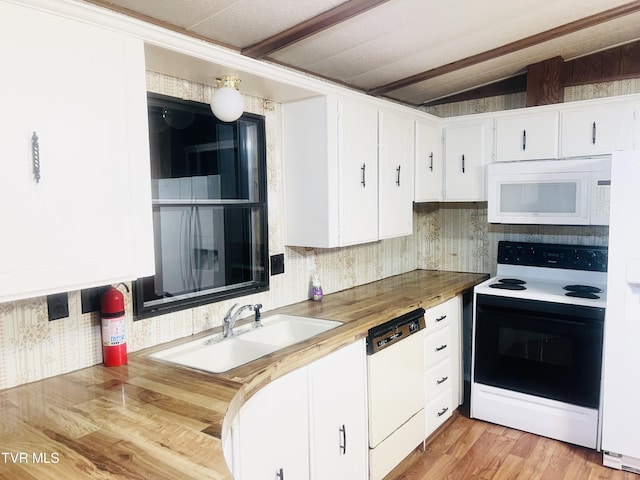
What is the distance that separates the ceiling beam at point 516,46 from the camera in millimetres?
2475

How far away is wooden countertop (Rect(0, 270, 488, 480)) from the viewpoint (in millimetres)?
1092

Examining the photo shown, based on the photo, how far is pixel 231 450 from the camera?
1.52 meters

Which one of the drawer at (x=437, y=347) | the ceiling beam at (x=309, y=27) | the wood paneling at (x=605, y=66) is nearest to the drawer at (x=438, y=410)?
the drawer at (x=437, y=347)

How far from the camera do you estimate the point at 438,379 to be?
3.00m

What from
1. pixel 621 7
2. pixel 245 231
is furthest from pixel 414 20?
pixel 245 231

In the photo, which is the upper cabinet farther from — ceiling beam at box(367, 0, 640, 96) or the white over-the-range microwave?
the white over-the-range microwave

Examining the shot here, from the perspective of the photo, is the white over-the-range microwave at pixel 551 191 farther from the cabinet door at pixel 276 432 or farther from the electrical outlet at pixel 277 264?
the cabinet door at pixel 276 432

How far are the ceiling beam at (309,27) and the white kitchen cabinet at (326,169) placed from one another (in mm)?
333

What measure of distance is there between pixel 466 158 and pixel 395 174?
0.73 meters

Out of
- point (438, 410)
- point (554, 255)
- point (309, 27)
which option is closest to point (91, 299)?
point (309, 27)

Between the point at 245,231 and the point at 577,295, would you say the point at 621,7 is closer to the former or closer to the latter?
the point at 577,295

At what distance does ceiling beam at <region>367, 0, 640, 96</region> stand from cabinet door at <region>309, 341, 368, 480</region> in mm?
1879

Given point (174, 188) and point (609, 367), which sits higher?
point (174, 188)

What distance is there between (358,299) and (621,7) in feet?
6.85
